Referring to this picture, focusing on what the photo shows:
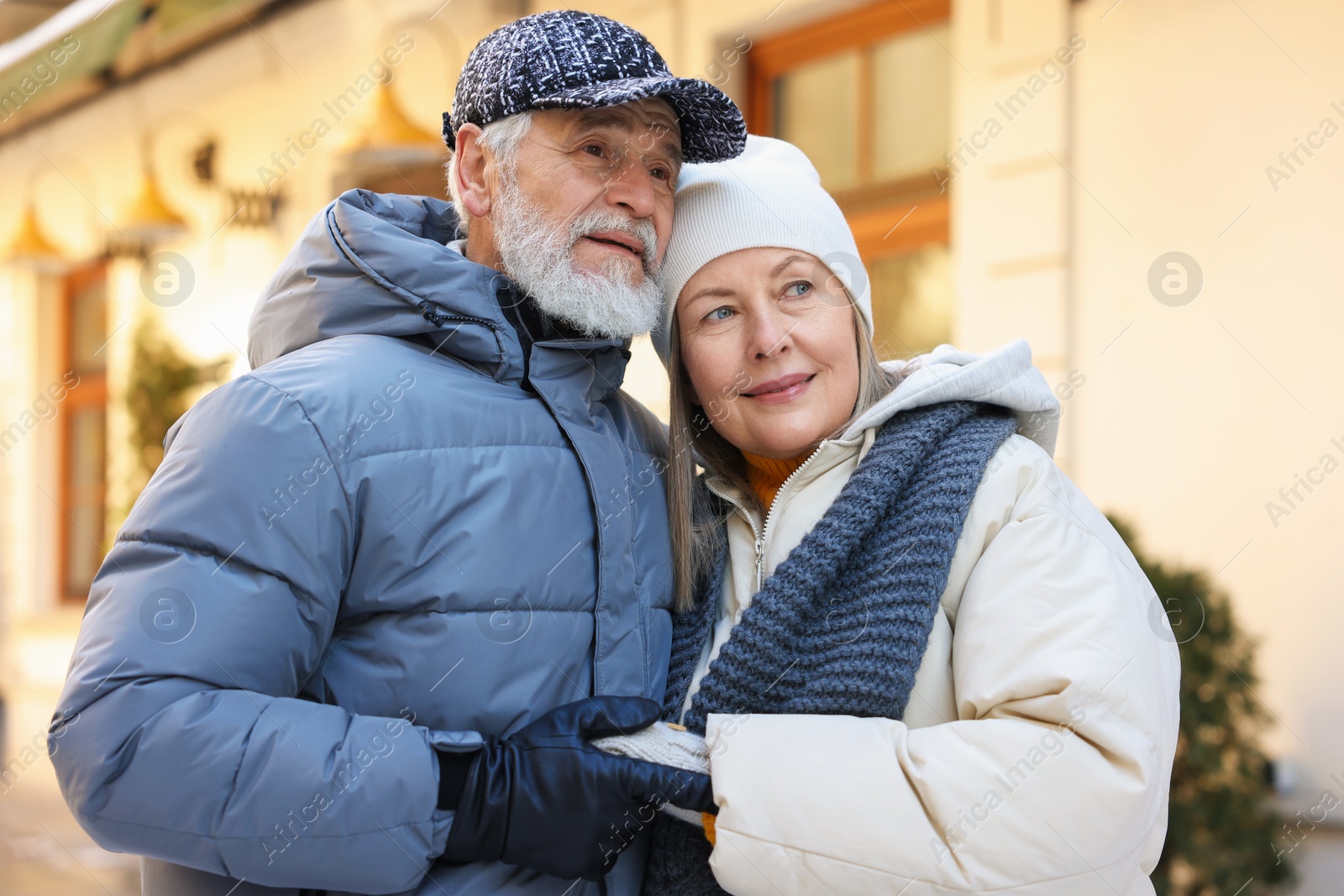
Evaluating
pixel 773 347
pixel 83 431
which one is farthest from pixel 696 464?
pixel 83 431

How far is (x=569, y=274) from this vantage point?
5.39 ft

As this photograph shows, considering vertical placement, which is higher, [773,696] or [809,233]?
[809,233]

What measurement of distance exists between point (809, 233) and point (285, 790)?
1114 mm

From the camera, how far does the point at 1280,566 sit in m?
3.26

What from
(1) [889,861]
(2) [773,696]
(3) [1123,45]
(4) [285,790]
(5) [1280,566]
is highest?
(3) [1123,45]

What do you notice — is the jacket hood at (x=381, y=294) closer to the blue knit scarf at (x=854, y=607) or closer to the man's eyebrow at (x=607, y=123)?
the man's eyebrow at (x=607, y=123)

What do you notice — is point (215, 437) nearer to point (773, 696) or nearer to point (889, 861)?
point (773, 696)

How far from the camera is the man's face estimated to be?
1671mm

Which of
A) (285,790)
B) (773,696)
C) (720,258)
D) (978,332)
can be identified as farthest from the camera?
(978,332)

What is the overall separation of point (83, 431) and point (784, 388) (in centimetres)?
887

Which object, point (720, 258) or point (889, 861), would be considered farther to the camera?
point (720, 258)

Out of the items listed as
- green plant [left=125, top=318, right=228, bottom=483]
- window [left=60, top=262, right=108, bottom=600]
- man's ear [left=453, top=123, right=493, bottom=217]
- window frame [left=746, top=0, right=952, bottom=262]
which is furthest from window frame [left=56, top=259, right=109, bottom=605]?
man's ear [left=453, top=123, right=493, bottom=217]

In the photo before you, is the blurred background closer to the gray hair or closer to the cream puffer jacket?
the cream puffer jacket

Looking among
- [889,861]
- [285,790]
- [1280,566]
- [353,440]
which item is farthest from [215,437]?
[1280,566]
